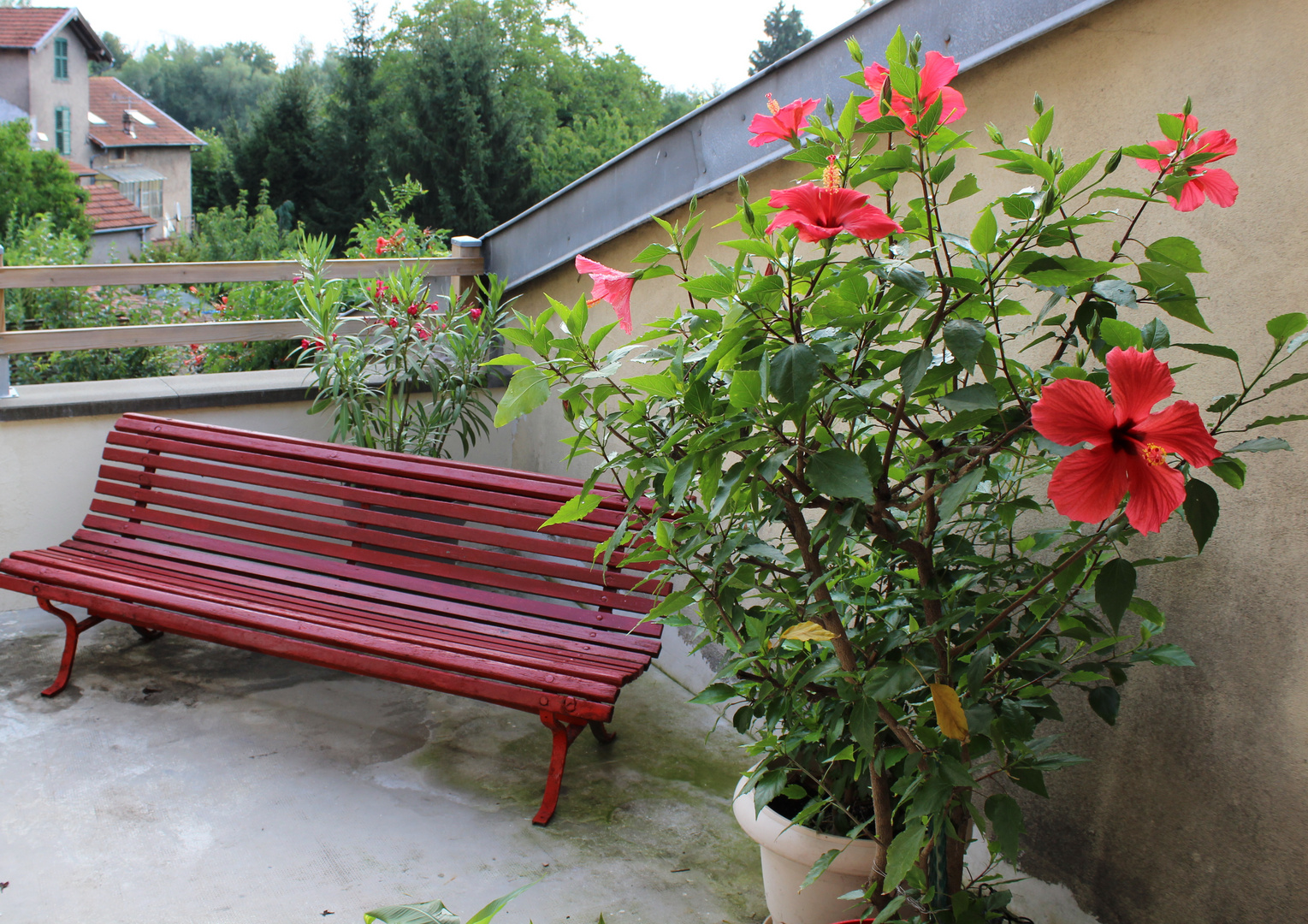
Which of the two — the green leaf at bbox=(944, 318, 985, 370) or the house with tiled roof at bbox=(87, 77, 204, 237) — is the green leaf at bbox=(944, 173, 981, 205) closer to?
the green leaf at bbox=(944, 318, 985, 370)

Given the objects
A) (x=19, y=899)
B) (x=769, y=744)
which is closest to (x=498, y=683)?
(x=769, y=744)

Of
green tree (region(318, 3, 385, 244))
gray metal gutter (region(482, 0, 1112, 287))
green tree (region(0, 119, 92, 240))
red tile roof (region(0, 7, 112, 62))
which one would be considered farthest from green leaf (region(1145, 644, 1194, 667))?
red tile roof (region(0, 7, 112, 62))

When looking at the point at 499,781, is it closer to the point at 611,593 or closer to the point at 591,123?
the point at 611,593

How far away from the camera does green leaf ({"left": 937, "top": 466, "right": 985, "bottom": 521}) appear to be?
109 cm

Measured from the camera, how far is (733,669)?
63.3 inches

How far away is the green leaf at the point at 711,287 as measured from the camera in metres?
1.12

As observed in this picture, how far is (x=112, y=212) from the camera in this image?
29.1 meters

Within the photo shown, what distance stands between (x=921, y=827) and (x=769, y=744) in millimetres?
438

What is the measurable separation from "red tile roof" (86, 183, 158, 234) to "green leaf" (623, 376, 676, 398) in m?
31.5

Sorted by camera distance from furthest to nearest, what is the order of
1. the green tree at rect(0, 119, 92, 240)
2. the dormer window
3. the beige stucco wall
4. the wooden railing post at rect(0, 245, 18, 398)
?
1. the beige stucco wall
2. the dormer window
3. the green tree at rect(0, 119, 92, 240)
4. the wooden railing post at rect(0, 245, 18, 398)

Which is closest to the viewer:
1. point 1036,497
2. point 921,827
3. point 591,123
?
point 921,827

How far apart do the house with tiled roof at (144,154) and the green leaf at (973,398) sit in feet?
131

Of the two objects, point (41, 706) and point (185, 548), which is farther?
point (185, 548)

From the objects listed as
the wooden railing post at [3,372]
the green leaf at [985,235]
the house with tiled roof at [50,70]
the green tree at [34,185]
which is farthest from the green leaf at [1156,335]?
the house with tiled roof at [50,70]
